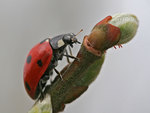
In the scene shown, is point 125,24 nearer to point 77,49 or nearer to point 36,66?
point 36,66

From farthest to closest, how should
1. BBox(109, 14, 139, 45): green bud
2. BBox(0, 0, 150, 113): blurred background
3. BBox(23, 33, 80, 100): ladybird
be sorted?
BBox(0, 0, 150, 113): blurred background → BBox(23, 33, 80, 100): ladybird → BBox(109, 14, 139, 45): green bud

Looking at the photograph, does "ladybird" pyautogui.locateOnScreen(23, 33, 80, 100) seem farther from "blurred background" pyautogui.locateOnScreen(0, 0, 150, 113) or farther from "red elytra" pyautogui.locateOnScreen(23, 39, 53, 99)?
"blurred background" pyautogui.locateOnScreen(0, 0, 150, 113)

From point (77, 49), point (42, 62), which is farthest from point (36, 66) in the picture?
point (77, 49)

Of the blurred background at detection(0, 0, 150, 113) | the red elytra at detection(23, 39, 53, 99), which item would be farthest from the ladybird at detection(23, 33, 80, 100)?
the blurred background at detection(0, 0, 150, 113)

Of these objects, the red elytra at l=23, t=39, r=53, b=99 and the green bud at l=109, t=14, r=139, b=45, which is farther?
the red elytra at l=23, t=39, r=53, b=99

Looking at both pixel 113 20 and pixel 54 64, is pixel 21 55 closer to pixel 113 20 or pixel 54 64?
pixel 54 64

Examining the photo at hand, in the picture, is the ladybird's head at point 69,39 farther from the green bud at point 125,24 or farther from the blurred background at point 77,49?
the green bud at point 125,24

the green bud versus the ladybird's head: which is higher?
the green bud
